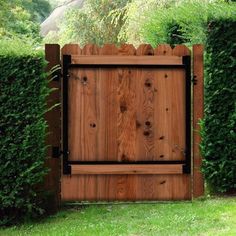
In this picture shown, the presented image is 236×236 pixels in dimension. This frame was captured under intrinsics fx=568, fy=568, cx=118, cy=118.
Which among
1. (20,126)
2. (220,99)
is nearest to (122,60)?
(220,99)

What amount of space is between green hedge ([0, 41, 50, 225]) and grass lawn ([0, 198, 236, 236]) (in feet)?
1.30

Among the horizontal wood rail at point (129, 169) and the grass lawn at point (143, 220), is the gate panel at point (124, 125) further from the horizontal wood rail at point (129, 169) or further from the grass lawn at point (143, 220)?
the grass lawn at point (143, 220)

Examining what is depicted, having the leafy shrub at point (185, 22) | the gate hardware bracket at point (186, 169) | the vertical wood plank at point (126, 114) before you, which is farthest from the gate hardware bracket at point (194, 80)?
the gate hardware bracket at point (186, 169)

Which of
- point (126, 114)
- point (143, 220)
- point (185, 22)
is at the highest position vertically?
point (185, 22)

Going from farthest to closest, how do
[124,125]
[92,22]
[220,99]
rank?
[92,22] → [124,125] → [220,99]

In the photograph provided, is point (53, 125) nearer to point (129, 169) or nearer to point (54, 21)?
point (129, 169)

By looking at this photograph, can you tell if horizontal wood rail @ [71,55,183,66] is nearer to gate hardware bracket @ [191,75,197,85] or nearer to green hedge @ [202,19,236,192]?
gate hardware bracket @ [191,75,197,85]

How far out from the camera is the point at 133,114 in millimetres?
6805

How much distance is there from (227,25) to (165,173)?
6.23 feet

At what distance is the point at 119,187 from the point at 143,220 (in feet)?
3.17

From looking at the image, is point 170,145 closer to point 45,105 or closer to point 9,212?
point 45,105

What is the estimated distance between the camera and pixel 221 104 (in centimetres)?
667

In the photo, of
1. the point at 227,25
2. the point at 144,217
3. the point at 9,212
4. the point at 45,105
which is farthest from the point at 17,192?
the point at 227,25

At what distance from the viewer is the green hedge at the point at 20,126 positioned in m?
5.98
